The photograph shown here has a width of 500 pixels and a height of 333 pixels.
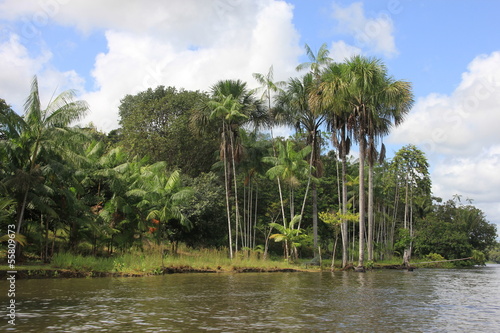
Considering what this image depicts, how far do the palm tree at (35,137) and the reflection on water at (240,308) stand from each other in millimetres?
4721

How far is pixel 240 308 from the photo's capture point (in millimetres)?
11984

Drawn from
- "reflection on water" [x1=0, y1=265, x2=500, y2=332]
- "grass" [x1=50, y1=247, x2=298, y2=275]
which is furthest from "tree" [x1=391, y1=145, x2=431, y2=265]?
"reflection on water" [x1=0, y1=265, x2=500, y2=332]

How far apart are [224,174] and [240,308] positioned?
2571 cm

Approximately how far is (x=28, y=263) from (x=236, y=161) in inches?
650

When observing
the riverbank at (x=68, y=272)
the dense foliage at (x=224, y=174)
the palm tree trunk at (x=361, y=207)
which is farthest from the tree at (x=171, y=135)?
the riverbank at (x=68, y=272)

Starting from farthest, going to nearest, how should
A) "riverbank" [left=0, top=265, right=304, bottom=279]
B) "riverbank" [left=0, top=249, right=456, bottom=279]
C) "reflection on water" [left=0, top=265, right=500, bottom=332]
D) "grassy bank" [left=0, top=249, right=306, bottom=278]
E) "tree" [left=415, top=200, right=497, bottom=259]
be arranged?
"tree" [left=415, top=200, right=497, bottom=259] < "grassy bank" [left=0, top=249, right=306, bottom=278] < "riverbank" [left=0, top=249, right=456, bottom=279] < "riverbank" [left=0, top=265, right=304, bottom=279] < "reflection on water" [left=0, top=265, right=500, bottom=332]

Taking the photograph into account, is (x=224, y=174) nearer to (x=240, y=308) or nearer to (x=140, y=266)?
(x=140, y=266)

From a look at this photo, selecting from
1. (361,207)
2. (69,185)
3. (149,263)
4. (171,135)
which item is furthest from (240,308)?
(171,135)

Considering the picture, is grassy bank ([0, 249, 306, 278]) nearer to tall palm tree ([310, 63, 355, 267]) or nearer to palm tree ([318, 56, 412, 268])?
tall palm tree ([310, 63, 355, 267])

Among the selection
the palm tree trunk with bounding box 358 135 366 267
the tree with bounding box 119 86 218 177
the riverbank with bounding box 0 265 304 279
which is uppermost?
the tree with bounding box 119 86 218 177

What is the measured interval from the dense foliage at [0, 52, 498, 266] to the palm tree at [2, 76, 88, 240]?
63 mm

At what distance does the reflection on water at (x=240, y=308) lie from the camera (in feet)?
30.8

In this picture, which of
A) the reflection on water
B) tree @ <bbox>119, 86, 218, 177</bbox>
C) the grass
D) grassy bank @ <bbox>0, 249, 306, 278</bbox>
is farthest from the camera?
tree @ <bbox>119, 86, 218, 177</bbox>

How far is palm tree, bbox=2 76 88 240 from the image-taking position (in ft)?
66.6
